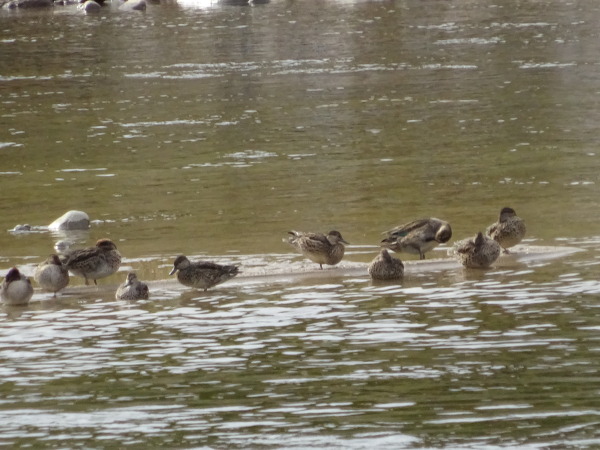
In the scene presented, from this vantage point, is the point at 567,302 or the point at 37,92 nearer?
the point at 567,302

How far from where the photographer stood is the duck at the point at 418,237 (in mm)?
14531

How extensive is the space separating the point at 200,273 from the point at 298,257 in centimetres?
182

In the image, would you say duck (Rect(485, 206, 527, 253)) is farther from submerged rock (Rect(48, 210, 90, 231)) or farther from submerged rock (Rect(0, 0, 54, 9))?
submerged rock (Rect(0, 0, 54, 9))

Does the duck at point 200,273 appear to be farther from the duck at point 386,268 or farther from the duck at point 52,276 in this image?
the duck at point 386,268

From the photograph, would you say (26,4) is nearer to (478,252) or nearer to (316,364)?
(478,252)

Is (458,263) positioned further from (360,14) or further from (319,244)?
(360,14)

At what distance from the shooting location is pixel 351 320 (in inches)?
464

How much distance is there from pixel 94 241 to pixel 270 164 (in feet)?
19.1

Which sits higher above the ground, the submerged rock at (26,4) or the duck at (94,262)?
the submerged rock at (26,4)

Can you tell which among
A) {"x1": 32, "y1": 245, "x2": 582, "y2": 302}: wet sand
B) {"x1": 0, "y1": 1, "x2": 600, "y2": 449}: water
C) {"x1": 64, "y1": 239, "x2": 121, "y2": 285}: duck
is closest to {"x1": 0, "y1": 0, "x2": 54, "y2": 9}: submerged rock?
{"x1": 0, "y1": 1, "x2": 600, "y2": 449}: water

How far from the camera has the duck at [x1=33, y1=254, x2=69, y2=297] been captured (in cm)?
1354

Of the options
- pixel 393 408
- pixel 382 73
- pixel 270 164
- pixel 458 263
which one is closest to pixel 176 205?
pixel 270 164

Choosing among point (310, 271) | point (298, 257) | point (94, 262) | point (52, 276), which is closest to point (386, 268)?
point (310, 271)

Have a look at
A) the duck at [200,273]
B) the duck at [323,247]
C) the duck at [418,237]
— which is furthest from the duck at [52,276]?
the duck at [418,237]
